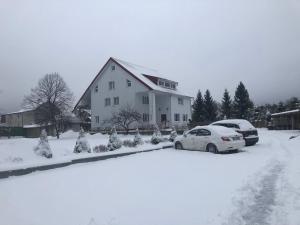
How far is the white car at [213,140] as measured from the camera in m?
16.4

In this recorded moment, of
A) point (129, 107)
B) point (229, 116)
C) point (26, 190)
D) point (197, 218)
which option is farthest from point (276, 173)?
point (229, 116)

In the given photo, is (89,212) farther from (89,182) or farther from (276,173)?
(276,173)

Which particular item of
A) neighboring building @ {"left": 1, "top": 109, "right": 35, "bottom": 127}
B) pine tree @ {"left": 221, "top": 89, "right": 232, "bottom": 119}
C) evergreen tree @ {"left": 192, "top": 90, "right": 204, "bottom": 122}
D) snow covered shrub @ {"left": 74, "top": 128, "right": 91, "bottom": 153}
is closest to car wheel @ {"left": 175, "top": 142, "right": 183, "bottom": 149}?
snow covered shrub @ {"left": 74, "top": 128, "right": 91, "bottom": 153}

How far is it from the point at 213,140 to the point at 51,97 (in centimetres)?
3922

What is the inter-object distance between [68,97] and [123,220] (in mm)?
48328

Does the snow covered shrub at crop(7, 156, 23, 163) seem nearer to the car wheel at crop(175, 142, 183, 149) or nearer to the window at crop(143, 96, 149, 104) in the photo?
the car wheel at crop(175, 142, 183, 149)

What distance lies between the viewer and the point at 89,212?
612 centimetres

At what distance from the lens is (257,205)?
21.9ft

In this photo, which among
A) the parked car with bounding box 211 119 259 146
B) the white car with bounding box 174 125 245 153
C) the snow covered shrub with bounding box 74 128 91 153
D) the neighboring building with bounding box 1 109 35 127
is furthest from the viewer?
the neighboring building with bounding box 1 109 35 127

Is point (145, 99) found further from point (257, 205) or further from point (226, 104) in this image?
point (257, 205)

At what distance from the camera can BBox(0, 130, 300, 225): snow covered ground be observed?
5.84 meters

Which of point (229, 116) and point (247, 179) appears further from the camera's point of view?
point (229, 116)

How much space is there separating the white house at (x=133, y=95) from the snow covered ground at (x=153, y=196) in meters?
31.4

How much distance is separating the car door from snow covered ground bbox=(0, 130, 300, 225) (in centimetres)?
579
